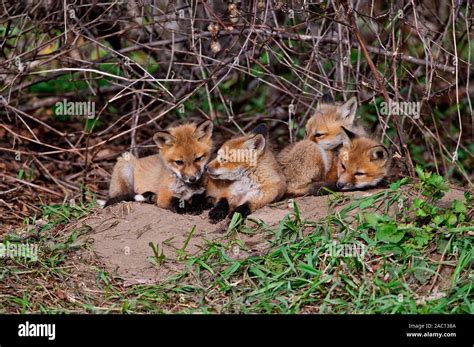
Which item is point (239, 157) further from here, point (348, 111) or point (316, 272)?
point (316, 272)

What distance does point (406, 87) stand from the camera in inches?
405

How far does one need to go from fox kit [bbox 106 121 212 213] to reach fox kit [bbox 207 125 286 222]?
29 centimetres

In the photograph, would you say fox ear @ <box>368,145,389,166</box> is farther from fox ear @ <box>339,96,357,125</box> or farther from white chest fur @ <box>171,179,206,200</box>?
white chest fur @ <box>171,179,206,200</box>

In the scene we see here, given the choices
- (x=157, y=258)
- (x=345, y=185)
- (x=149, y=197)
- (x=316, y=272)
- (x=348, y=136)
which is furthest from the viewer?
(x=149, y=197)

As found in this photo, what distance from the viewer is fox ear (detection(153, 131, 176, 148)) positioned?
8148 millimetres

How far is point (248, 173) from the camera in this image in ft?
26.2

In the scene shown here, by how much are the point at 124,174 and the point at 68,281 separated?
2.04 m

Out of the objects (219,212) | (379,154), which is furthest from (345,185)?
(219,212)

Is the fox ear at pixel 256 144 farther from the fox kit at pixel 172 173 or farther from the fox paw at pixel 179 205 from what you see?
the fox paw at pixel 179 205

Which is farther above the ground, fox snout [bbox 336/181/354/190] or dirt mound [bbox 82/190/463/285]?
fox snout [bbox 336/181/354/190]

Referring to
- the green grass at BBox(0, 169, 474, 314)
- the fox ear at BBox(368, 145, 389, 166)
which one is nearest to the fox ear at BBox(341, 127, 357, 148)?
the fox ear at BBox(368, 145, 389, 166)

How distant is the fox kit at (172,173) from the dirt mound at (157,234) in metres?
0.26

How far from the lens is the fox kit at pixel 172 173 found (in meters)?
8.09

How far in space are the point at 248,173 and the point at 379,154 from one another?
1.46 metres
